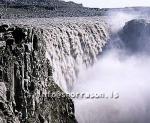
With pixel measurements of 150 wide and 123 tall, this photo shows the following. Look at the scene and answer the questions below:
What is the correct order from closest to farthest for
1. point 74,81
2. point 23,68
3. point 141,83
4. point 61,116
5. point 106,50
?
point 23,68 < point 61,116 < point 74,81 < point 141,83 < point 106,50

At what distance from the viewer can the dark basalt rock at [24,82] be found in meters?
42.0

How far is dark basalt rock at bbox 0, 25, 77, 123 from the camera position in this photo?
4204 centimetres

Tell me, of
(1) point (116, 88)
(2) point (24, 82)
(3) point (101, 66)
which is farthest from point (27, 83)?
(3) point (101, 66)

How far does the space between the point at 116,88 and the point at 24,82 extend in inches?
1738

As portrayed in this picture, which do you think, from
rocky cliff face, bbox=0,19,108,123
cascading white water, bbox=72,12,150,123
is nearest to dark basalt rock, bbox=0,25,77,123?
rocky cliff face, bbox=0,19,108,123

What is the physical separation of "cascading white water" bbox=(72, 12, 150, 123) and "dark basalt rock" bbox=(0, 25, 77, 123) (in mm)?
19291

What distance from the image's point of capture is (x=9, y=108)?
41750 millimetres

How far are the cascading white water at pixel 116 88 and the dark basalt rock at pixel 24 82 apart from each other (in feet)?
63.3

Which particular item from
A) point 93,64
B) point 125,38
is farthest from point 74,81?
point 125,38

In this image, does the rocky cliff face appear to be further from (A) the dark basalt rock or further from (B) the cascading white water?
(B) the cascading white water

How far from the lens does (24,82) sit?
147 ft

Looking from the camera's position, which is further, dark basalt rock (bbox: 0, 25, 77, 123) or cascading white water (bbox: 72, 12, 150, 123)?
cascading white water (bbox: 72, 12, 150, 123)

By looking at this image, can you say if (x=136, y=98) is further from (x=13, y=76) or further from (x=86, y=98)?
(x=13, y=76)

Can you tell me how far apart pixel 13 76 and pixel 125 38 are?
7004 centimetres
